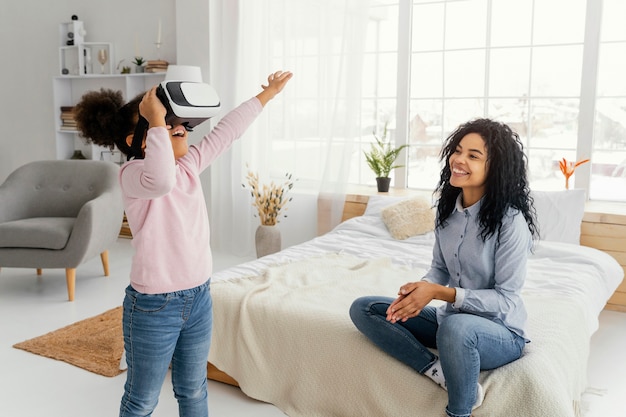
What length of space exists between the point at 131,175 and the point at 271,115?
337 centimetres

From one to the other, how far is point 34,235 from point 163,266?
254 cm

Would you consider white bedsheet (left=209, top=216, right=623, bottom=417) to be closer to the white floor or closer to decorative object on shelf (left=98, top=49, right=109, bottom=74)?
the white floor

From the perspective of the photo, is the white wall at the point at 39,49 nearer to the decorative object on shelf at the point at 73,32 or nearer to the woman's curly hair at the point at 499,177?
the decorative object on shelf at the point at 73,32

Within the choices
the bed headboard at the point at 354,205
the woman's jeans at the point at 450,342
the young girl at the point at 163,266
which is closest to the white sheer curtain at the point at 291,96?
the bed headboard at the point at 354,205

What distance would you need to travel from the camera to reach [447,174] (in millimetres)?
2219

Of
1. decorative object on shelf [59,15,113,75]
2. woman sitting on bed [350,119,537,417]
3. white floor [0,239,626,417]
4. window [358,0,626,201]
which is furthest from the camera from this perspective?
decorative object on shelf [59,15,113,75]

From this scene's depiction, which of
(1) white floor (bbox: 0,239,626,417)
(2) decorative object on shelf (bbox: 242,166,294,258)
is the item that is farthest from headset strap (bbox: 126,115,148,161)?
(2) decorative object on shelf (bbox: 242,166,294,258)

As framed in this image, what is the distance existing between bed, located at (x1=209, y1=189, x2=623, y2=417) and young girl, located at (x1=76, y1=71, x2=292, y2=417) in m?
0.68

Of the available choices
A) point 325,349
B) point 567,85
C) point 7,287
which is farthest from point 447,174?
point 7,287

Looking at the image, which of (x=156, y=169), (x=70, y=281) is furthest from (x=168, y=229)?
(x=70, y=281)

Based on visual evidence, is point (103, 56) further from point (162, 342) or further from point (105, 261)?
point (162, 342)

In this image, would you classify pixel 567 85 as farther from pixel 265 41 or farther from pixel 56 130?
pixel 56 130

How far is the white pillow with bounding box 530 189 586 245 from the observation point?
12.0 feet

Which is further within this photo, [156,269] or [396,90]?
[396,90]
